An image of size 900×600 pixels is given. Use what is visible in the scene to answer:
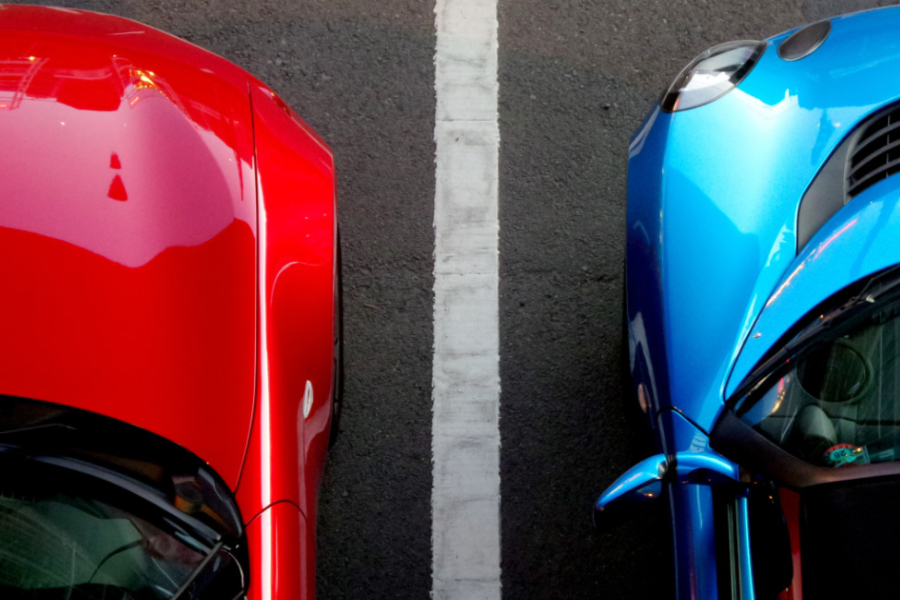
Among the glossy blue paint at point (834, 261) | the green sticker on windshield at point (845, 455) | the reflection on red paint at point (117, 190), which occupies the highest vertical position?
the reflection on red paint at point (117, 190)

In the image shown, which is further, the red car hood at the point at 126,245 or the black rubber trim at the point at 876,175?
the black rubber trim at the point at 876,175

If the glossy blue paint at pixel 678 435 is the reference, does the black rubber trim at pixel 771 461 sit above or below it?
below

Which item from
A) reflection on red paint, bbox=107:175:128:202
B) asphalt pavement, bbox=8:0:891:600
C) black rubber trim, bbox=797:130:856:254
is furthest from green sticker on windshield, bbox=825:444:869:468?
reflection on red paint, bbox=107:175:128:202

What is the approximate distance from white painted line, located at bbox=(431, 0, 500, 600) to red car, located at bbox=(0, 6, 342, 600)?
0.74 meters

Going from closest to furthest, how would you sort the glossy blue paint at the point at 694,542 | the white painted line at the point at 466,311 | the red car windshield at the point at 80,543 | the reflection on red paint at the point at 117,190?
the red car windshield at the point at 80,543 < the reflection on red paint at the point at 117,190 < the glossy blue paint at the point at 694,542 < the white painted line at the point at 466,311

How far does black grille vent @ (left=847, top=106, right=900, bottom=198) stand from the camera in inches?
75.1

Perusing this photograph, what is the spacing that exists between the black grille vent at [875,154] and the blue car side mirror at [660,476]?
80 centimetres

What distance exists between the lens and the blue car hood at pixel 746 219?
72.8 inches

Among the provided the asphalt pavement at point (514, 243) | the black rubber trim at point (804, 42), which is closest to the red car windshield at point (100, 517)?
the asphalt pavement at point (514, 243)

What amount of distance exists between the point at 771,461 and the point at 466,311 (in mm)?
1355

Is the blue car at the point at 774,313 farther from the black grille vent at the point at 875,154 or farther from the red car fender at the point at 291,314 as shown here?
the red car fender at the point at 291,314

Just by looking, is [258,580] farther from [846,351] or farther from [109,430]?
[846,351]

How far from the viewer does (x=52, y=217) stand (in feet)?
5.61

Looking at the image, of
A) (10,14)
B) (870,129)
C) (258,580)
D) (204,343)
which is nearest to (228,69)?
(10,14)
